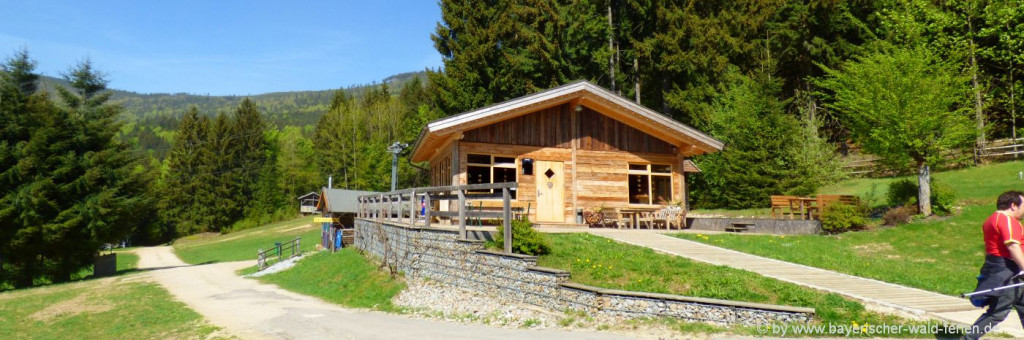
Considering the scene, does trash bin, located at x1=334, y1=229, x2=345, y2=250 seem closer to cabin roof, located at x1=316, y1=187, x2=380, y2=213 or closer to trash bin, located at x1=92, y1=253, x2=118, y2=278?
cabin roof, located at x1=316, y1=187, x2=380, y2=213

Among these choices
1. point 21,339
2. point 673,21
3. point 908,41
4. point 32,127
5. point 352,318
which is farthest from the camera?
point 673,21

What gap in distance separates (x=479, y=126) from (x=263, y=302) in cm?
808

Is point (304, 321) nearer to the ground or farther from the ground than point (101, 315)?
farther from the ground

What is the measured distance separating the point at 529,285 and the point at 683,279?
275cm

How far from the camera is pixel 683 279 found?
10039mm

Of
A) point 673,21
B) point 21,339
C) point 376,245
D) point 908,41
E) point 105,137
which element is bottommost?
point 21,339

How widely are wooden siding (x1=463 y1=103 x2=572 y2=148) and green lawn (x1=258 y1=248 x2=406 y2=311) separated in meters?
5.33

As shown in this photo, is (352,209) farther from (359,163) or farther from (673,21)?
(359,163)

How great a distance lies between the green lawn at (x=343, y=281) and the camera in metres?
14.8

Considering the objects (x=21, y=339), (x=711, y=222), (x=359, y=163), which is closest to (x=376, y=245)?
(x=21, y=339)

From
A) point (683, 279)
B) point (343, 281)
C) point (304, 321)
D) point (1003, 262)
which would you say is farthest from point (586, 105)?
point (1003, 262)

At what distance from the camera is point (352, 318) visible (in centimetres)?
1214

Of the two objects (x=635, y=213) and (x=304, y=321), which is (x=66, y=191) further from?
(x=635, y=213)

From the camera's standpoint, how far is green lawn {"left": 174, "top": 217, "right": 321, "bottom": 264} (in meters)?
40.2
